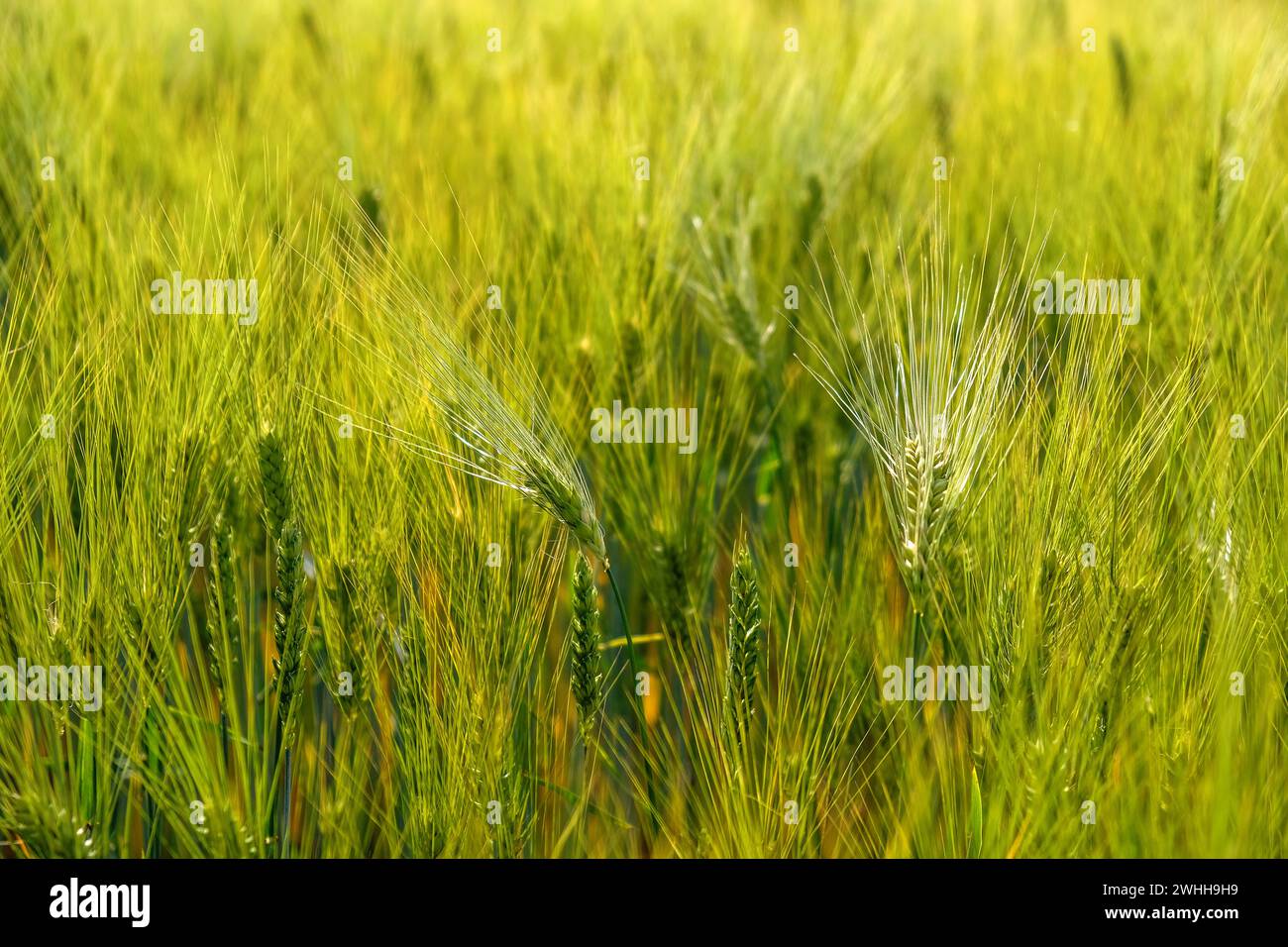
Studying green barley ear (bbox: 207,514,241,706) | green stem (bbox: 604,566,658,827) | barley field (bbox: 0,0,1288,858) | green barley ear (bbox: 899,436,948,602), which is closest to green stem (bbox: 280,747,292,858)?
barley field (bbox: 0,0,1288,858)

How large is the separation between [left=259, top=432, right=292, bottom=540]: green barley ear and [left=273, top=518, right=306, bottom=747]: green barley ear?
42mm

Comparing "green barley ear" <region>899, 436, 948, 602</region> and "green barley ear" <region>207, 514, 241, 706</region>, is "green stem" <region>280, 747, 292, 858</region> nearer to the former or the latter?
"green barley ear" <region>207, 514, 241, 706</region>

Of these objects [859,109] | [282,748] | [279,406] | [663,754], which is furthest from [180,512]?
[859,109]

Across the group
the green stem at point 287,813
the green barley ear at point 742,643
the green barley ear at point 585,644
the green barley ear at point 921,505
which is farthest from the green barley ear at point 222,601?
the green barley ear at point 921,505

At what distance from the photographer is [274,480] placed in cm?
103

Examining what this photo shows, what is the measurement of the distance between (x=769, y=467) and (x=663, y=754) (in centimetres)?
51

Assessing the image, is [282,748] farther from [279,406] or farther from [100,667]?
[279,406]

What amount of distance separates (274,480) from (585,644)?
34 centimetres

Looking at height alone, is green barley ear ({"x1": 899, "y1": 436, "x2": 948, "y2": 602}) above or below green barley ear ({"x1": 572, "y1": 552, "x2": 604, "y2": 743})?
above

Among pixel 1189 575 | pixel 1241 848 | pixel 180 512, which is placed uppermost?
pixel 180 512

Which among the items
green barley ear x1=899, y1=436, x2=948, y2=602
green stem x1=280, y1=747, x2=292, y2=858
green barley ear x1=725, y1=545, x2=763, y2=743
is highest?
green barley ear x1=899, y1=436, x2=948, y2=602

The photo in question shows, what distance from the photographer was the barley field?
985mm

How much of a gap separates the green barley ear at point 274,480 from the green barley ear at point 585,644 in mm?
A: 297

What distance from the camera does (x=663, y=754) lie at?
3.72 feet
